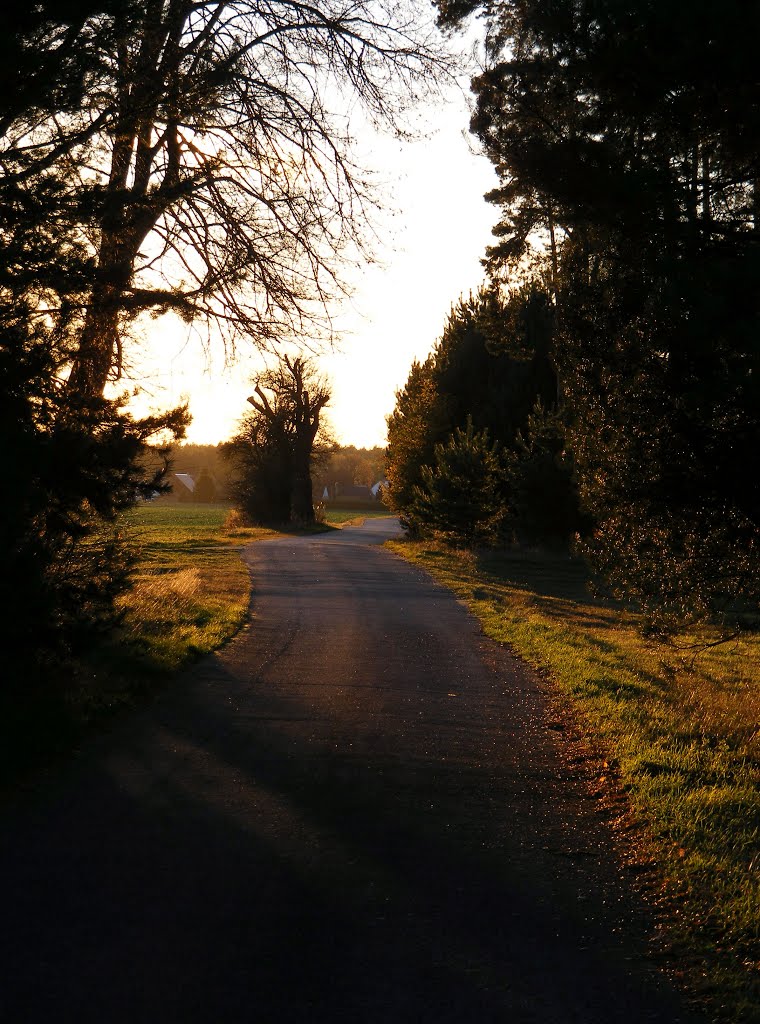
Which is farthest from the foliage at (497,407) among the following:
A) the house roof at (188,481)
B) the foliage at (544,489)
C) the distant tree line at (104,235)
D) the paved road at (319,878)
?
the house roof at (188,481)

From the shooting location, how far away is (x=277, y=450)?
5588cm

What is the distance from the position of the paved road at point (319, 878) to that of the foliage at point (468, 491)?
23221mm

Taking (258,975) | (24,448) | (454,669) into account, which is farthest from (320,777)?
(454,669)

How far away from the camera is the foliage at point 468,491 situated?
32.4 m

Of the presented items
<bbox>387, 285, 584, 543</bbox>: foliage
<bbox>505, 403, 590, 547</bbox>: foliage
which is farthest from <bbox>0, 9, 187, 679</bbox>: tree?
<bbox>505, 403, 590, 547</bbox>: foliage

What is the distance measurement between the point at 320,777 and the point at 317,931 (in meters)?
2.45

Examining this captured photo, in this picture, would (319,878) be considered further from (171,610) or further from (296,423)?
(296,423)

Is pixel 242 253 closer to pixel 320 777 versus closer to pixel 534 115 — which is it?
pixel 534 115

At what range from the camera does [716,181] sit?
9.00m

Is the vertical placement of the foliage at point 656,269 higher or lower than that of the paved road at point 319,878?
higher

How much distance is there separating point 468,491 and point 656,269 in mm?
24770

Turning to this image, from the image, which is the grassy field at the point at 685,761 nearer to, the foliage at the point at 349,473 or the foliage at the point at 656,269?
the foliage at the point at 656,269

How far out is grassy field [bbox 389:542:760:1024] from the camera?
14.3 ft

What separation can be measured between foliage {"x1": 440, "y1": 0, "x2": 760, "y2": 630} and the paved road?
2.34m
